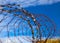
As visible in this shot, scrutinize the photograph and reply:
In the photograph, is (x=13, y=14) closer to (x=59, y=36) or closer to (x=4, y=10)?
(x=4, y=10)

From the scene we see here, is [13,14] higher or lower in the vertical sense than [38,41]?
higher

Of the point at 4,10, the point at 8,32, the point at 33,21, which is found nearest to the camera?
the point at 4,10

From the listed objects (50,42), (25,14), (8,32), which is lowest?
(50,42)

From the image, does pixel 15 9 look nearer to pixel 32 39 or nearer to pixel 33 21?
pixel 33 21

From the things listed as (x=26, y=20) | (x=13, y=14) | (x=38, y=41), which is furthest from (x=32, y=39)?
(x=13, y=14)

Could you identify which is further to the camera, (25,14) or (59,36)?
(59,36)

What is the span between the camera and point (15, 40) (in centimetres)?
135

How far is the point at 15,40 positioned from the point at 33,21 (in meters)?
0.28

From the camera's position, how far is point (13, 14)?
1.17m

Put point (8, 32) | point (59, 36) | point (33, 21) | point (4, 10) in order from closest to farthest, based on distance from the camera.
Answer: point (4, 10), point (33, 21), point (8, 32), point (59, 36)

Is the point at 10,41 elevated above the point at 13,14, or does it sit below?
below

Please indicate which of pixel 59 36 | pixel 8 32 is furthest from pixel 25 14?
pixel 59 36

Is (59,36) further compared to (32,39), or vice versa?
(59,36)

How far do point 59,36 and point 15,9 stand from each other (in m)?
0.59
